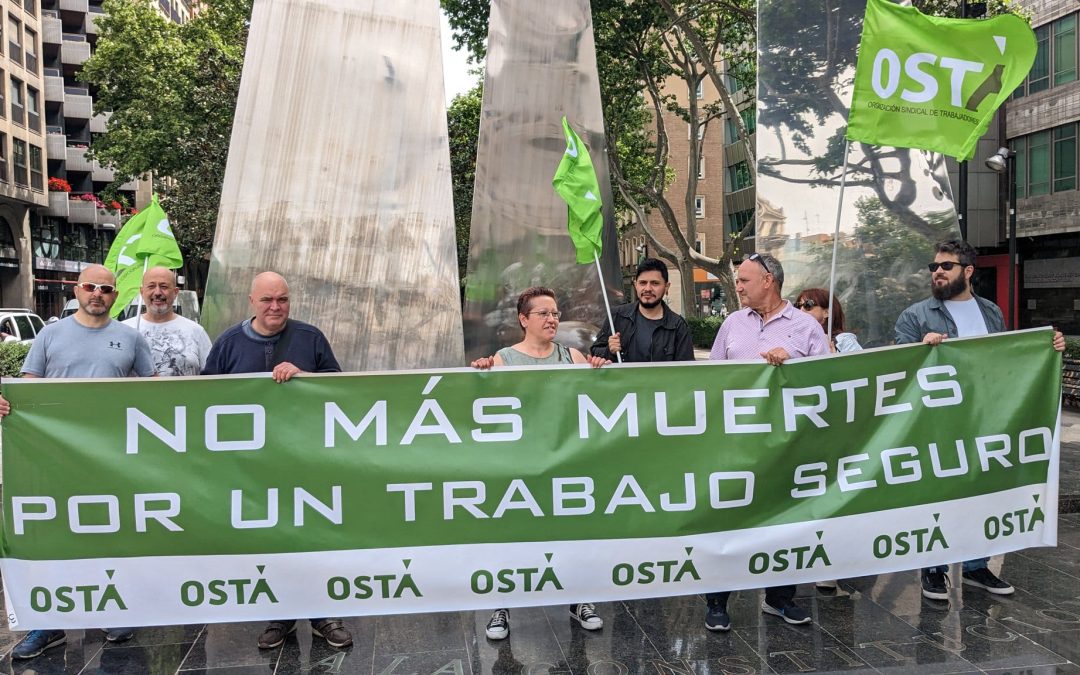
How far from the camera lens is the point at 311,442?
15.5 ft

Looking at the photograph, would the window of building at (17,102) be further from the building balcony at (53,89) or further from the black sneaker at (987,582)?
the black sneaker at (987,582)

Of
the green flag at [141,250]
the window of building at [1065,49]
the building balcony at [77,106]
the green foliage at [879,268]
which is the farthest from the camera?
the building balcony at [77,106]

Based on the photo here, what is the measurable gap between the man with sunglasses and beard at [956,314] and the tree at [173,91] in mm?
22358

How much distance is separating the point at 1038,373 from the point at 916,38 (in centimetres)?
214

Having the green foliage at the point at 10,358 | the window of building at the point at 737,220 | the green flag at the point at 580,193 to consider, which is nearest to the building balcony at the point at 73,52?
the window of building at the point at 737,220

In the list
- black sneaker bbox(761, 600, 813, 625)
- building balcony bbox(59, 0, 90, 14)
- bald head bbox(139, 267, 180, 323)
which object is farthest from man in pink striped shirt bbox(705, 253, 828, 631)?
building balcony bbox(59, 0, 90, 14)

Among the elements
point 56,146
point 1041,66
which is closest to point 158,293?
point 1041,66

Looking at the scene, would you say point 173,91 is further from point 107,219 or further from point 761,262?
point 107,219

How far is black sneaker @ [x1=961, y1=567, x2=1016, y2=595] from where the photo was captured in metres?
5.60

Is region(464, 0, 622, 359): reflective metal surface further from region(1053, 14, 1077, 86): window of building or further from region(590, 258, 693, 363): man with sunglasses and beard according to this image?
region(1053, 14, 1077, 86): window of building

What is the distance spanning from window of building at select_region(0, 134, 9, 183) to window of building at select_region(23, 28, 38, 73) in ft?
17.1

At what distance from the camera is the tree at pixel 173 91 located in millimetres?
25078

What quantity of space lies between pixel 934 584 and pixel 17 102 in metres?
45.7

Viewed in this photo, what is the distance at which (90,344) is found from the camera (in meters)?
5.17
